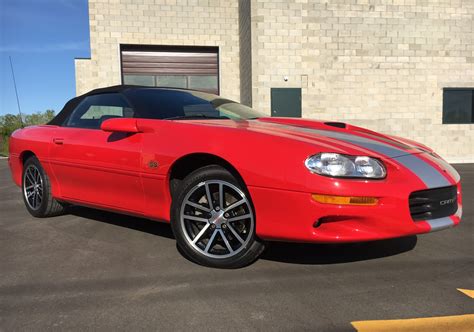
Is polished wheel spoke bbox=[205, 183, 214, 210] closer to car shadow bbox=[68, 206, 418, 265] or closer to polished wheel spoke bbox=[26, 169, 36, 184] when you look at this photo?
car shadow bbox=[68, 206, 418, 265]

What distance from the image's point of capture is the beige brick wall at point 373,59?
38.7 feet

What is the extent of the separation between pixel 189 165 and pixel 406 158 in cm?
155

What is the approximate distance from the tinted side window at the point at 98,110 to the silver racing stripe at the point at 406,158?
5.35 feet

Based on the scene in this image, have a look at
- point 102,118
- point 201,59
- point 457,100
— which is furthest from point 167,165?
point 457,100

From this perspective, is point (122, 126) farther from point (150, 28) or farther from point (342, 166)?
point (150, 28)

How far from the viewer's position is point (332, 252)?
3.04 metres

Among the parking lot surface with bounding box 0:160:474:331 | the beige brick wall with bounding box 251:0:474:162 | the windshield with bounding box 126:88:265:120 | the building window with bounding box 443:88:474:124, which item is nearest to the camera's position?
the parking lot surface with bounding box 0:160:474:331

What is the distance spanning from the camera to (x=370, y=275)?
2578 millimetres

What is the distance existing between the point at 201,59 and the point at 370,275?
12.2 m

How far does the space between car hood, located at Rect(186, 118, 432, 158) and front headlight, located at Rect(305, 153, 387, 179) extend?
58 millimetres

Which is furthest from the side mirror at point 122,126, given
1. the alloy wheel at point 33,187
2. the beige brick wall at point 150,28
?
the beige brick wall at point 150,28

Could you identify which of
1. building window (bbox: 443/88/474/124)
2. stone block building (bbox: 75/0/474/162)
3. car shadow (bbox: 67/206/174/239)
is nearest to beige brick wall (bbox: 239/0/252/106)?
stone block building (bbox: 75/0/474/162)

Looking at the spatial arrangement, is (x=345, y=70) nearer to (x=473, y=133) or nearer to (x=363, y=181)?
(x=473, y=133)

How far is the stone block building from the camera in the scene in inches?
467
